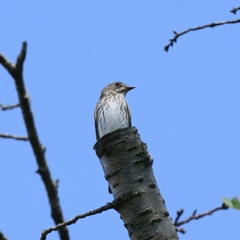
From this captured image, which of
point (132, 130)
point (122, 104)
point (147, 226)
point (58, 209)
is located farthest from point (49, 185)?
point (122, 104)

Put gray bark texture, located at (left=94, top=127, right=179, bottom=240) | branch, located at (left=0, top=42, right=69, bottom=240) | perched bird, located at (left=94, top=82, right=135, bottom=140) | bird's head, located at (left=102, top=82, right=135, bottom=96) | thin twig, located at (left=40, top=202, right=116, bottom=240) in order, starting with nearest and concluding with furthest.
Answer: branch, located at (left=0, top=42, right=69, bottom=240) → thin twig, located at (left=40, top=202, right=116, bottom=240) → gray bark texture, located at (left=94, top=127, right=179, bottom=240) → perched bird, located at (left=94, top=82, right=135, bottom=140) → bird's head, located at (left=102, top=82, right=135, bottom=96)

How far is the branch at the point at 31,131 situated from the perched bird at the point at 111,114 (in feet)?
25.4

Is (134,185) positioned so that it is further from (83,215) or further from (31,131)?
A: (31,131)

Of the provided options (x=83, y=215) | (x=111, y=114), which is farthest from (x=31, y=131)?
(x=111, y=114)

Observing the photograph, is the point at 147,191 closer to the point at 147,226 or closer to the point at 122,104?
the point at 147,226

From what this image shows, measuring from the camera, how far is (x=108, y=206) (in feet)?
13.5

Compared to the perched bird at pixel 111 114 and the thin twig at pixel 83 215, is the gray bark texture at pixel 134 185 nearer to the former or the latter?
the thin twig at pixel 83 215

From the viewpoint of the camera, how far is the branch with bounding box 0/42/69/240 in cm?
240

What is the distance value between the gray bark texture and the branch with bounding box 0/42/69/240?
146cm

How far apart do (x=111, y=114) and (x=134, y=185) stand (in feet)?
21.6

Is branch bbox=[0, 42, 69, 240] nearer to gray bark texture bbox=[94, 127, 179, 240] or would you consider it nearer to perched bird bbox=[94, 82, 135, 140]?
gray bark texture bbox=[94, 127, 179, 240]

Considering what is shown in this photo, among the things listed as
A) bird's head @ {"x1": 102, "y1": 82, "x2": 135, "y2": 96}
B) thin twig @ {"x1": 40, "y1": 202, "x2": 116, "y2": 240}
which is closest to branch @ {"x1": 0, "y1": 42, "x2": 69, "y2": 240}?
thin twig @ {"x1": 40, "y1": 202, "x2": 116, "y2": 240}

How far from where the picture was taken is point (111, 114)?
10.7 m

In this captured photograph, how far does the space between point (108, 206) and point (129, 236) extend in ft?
0.89
